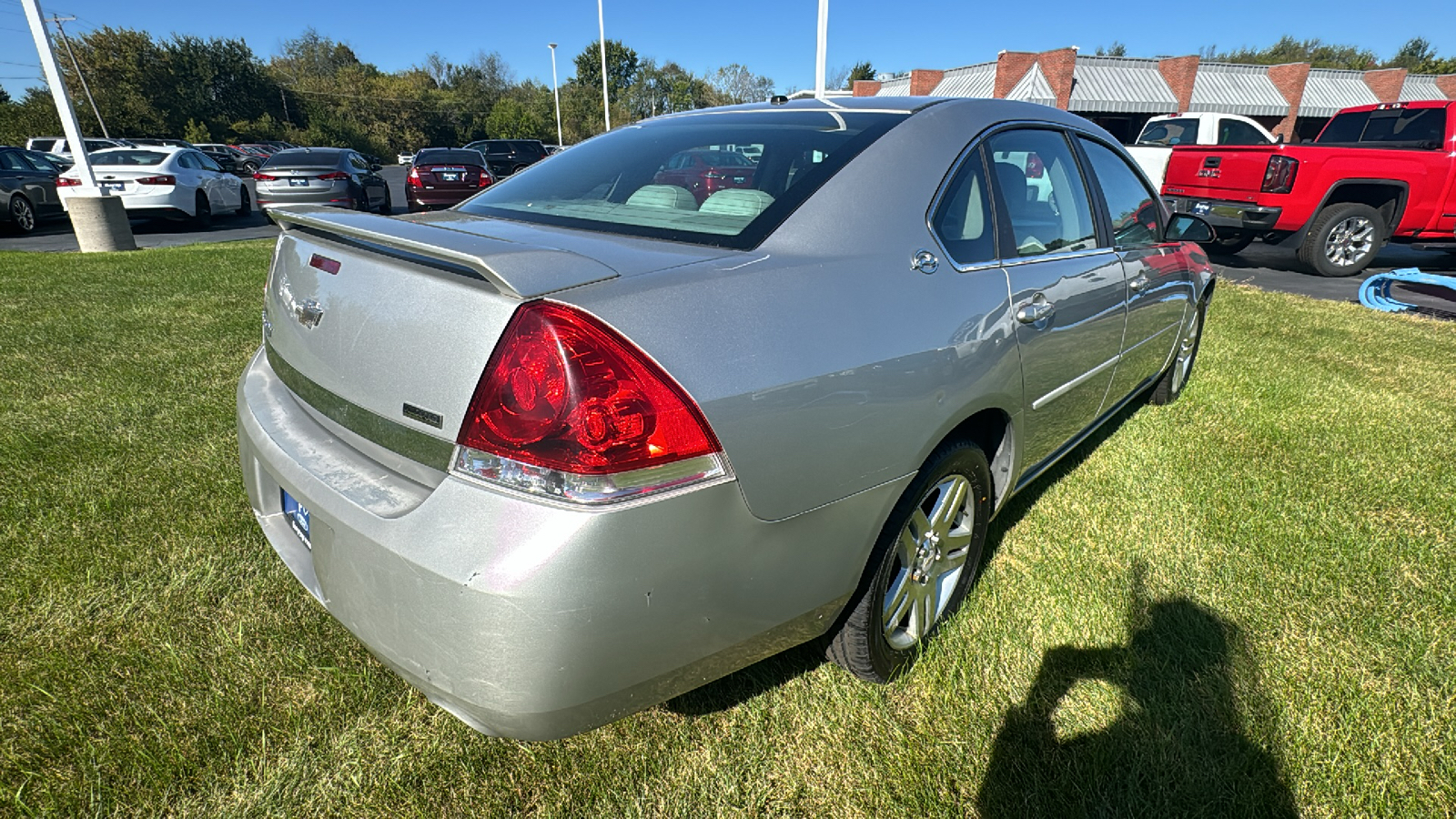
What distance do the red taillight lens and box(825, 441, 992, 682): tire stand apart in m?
0.78

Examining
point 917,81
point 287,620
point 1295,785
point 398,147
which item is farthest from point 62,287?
point 398,147

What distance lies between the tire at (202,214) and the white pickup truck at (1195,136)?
1548 cm

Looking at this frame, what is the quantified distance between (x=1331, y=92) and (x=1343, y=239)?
32.5 meters

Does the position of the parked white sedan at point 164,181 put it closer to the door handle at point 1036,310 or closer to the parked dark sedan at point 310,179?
the parked dark sedan at point 310,179

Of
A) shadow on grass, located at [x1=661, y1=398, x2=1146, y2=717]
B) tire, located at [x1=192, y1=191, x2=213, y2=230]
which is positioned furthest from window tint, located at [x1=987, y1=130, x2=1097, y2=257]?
tire, located at [x1=192, y1=191, x2=213, y2=230]

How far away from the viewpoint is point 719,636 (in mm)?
1436

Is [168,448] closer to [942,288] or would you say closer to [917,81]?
[942,288]

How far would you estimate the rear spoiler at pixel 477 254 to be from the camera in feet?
4.06

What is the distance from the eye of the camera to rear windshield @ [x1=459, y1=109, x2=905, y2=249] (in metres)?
1.73

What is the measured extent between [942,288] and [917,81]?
127 ft

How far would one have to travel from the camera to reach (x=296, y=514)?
1.70m

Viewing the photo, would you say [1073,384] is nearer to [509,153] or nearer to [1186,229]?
[1186,229]

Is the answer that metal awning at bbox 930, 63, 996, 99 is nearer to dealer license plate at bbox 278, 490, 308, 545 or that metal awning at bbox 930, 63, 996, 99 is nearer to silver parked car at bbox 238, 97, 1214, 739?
silver parked car at bbox 238, 97, 1214, 739

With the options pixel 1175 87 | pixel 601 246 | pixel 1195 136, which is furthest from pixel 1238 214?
pixel 1175 87
